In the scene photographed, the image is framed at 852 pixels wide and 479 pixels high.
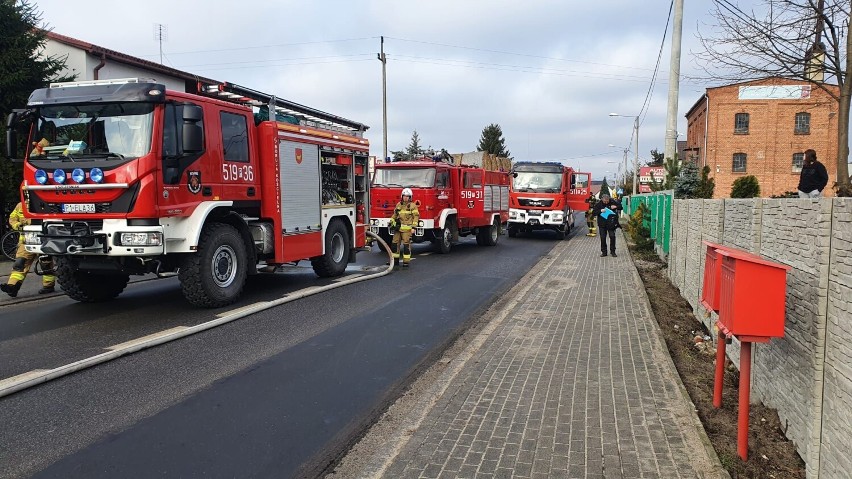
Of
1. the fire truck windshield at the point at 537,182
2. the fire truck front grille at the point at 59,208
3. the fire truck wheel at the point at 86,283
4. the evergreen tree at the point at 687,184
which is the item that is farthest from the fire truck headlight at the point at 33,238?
the fire truck windshield at the point at 537,182

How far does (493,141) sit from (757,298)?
8018cm

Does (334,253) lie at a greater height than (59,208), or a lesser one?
lesser

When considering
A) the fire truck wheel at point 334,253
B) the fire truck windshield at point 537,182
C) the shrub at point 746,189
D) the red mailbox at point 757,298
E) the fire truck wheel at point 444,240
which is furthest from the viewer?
the shrub at point 746,189

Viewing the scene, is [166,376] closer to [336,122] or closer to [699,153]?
[336,122]

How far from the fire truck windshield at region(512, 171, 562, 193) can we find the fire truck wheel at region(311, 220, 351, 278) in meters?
12.6

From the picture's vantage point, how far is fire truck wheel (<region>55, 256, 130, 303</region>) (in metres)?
8.19

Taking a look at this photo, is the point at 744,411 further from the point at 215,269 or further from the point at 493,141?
Answer: the point at 493,141

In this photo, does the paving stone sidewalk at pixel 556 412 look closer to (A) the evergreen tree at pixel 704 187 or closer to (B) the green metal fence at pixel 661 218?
(B) the green metal fence at pixel 661 218

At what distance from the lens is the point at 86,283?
27.9ft

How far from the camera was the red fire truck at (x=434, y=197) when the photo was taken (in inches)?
631

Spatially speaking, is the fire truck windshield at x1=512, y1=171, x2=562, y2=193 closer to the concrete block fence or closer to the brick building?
the concrete block fence

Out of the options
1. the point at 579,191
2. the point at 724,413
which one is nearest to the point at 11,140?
the point at 724,413

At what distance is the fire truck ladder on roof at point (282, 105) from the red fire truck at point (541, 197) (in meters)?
11.6

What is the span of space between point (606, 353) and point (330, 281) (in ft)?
19.7
